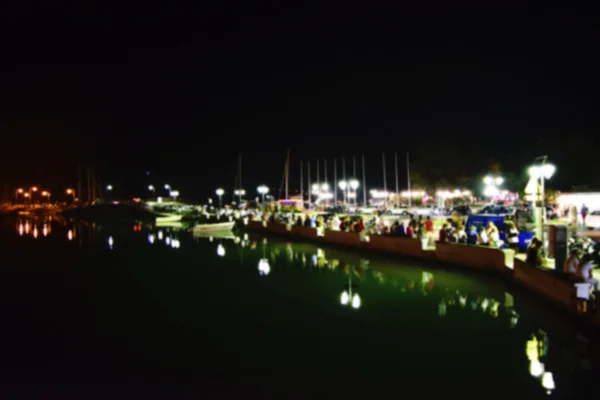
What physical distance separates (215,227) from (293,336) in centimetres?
3658

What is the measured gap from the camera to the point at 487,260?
1853cm

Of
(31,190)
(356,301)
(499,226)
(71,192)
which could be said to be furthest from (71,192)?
(356,301)

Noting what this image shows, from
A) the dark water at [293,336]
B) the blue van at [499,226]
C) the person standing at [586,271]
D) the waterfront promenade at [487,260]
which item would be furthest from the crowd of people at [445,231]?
the person standing at [586,271]

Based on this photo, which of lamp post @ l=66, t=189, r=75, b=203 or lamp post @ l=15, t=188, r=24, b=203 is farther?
lamp post @ l=15, t=188, r=24, b=203

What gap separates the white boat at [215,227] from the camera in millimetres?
46094

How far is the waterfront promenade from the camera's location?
1170 centimetres

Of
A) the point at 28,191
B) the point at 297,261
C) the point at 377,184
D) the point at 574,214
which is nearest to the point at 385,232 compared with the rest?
the point at 297,261

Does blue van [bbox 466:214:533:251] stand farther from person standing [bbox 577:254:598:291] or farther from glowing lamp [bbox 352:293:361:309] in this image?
person standing [bbox 577:254:598:291]

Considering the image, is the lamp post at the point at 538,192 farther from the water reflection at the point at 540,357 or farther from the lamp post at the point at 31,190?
the lamp post at the point at 31,190

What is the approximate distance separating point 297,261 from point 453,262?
22.9 feet

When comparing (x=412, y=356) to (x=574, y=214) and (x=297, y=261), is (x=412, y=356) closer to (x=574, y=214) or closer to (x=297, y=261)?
(x=297, y=261)

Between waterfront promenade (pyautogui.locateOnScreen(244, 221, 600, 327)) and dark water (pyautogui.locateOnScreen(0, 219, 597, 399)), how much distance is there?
39 centimetres

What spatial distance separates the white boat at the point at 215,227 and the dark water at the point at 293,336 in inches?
969

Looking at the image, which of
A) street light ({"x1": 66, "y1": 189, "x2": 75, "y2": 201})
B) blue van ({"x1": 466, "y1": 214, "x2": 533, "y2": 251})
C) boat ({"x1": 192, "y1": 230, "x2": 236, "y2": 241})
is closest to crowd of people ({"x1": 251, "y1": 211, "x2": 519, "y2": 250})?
blue van ({"x1": 466, "y1": 214, "x2": 533, "y2": 251})
